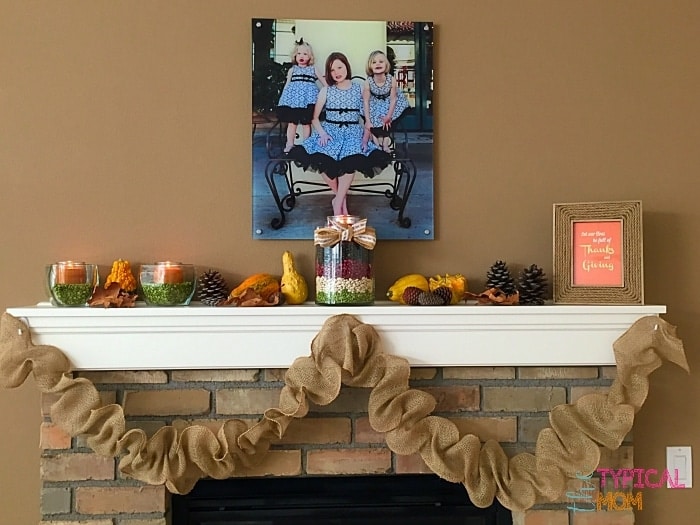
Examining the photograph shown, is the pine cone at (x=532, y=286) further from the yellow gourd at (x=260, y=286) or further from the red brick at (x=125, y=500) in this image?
the red brick at (x=125, y=500)

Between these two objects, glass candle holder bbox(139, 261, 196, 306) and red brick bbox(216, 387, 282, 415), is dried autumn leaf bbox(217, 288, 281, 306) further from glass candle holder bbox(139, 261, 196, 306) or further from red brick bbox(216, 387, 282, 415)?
red brick bbox(216, 387, 282, 415)

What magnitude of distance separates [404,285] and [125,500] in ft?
2.86

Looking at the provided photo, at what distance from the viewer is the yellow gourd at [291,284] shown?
1699 mm

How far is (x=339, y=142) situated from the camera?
178 centimetres

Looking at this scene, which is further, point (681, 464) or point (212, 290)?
point (681, 464)

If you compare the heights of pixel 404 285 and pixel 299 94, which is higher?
pixel 299 94

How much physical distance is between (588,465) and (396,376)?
0.51 m

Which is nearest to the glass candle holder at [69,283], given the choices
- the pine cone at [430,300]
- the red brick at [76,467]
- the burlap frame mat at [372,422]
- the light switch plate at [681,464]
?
the burlap frame mat at [372,422]

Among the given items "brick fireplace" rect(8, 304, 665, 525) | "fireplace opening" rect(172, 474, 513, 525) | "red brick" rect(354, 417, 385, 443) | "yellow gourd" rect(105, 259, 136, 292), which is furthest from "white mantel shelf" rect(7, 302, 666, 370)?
"fireplace opening" rect(172, 474, 513, 525)

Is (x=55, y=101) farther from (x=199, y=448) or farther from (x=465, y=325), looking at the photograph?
(x=465, y=325)

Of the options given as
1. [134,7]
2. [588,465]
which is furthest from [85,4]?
[588,465]

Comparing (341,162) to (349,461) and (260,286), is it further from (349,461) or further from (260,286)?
(349,461)

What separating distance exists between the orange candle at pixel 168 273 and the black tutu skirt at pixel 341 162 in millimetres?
416

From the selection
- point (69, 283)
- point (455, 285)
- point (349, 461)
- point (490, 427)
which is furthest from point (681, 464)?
point (69, 283)
